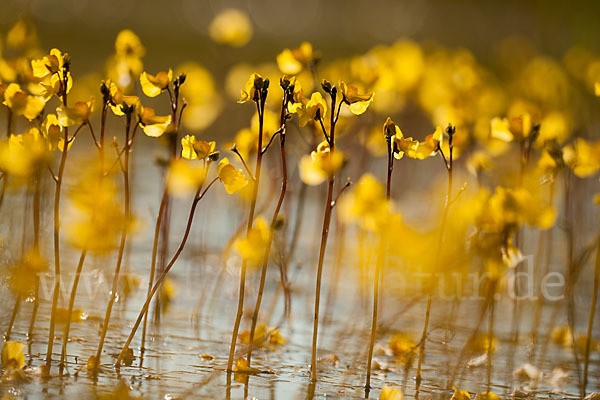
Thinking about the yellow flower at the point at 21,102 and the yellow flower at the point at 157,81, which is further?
the yellow flower at the point at 157,81

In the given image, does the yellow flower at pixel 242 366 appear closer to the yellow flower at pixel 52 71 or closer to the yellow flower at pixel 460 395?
the yellow flower at pixel 460 395

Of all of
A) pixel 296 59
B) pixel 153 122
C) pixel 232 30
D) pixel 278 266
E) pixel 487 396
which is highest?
pixel 232 30

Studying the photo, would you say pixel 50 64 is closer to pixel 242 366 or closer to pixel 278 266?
pixel 242 366

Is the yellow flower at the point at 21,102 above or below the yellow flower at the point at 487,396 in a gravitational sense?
above

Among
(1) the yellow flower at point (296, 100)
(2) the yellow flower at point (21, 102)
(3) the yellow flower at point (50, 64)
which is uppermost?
(3) the yellow flower at point (50, 64)

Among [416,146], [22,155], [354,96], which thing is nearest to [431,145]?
[416,146]

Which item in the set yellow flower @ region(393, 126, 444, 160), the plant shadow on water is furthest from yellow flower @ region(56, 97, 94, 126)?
yellow flower @ region(393, 126, 444, 160)

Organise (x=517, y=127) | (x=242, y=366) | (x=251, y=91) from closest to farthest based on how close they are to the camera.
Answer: (x=251, y=91)
(x=242, y=366)
(x=517, y=127)

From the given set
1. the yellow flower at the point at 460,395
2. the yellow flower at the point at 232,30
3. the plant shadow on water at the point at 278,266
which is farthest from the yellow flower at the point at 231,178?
the yellow flower at the point at 232,30
